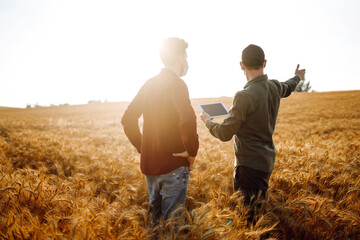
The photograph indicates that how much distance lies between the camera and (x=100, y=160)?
4.78m

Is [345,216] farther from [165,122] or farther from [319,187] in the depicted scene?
[165,122]

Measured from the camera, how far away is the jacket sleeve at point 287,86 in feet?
8.30

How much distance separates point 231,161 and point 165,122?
3217 mm

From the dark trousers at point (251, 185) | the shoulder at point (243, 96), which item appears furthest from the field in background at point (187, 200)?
the shoulder at point (243, 96)

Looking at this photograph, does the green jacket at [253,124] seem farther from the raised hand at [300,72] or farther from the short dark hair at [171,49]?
the raised hand at [300,72]

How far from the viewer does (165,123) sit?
1.81 metres

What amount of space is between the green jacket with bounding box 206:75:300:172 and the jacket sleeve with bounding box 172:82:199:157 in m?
0.50

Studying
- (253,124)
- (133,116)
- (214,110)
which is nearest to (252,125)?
(253,124)

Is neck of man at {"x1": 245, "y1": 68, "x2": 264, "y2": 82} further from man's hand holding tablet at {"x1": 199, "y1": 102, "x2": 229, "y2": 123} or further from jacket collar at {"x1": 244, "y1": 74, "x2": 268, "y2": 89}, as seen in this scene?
man's hand holding tablet at {"x1": 199, "y1": 102, "x2": 229, "y2": 123}

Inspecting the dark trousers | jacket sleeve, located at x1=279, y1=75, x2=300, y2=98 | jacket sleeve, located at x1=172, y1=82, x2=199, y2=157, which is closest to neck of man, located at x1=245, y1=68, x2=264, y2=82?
jacket sleeve, located at x1=279, y1=75, x2=300, y2=98

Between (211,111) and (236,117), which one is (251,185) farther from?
(211,111)

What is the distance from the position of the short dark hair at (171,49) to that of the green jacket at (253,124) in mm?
841

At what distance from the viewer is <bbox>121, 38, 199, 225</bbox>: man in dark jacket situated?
1737mm

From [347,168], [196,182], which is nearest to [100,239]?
[196,182]
